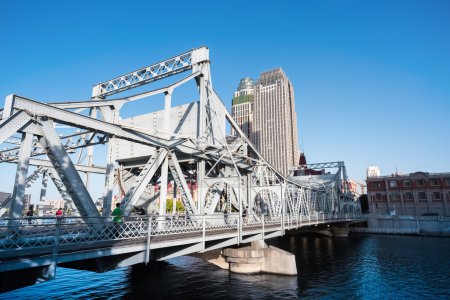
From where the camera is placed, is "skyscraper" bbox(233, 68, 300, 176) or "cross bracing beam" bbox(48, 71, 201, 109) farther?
"skyscraper" bbox(233, 68, 300, 176)

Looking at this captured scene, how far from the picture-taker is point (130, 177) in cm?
2709

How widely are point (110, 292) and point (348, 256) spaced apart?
28526mm

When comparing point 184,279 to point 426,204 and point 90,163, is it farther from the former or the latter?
point 426,204

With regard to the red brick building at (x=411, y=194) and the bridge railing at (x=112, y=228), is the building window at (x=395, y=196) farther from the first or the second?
the bridge railing at (x=112, y=228)

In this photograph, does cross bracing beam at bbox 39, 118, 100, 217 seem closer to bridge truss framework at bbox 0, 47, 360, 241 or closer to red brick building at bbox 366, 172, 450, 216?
bridge truss framework at bbox 0, 47, 360, 241

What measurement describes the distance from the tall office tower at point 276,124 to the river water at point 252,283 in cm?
14651

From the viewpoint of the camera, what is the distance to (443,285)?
69.4ft

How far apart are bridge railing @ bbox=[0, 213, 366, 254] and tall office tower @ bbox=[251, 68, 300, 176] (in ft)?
483

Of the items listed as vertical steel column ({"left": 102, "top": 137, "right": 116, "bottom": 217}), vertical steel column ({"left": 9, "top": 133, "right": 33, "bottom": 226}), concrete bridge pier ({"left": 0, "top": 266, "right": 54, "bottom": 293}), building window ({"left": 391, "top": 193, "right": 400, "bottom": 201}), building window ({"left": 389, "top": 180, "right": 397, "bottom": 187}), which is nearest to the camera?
concrete bridge pier ({"left": 0, "top": 266, "right": 54, "bottom": 293})

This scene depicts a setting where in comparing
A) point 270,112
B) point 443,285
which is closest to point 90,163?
point 443,285

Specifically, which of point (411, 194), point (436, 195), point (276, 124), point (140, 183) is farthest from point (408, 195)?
point (276, 124)

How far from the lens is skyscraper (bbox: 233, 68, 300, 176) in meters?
176

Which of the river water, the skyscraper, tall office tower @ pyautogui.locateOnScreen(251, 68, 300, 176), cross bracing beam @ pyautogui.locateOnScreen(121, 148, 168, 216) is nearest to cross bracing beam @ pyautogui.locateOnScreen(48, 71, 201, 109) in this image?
cross bracing beam @ pyautogui.locateOnScreen(121, 148, 168, 216)

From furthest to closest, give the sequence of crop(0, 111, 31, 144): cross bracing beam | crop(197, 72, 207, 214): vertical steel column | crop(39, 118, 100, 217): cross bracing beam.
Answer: crop(197, 72, 207, 214): vertical steel column
crop(39, 118, 100, 217): cross bracing beam
crop(0, 111, 31, 144): cross bracing beam
